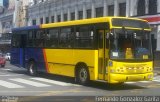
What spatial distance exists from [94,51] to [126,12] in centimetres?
2206

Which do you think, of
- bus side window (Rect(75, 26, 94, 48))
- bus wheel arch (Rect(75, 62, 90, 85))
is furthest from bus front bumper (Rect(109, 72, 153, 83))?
bus side window (Rect(75, 26, 94, 48))

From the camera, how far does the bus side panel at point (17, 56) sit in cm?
2647

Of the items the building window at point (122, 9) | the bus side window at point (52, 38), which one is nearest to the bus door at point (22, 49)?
the bus side window at point (52, 38)

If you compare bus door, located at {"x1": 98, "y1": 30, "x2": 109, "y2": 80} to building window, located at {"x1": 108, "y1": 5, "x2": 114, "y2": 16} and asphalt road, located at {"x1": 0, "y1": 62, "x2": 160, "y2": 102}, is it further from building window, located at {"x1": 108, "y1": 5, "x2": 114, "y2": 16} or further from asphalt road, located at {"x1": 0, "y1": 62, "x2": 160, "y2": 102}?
building window, located at {"x1": 108, "y1": 5, "x2": 114, "y2": 16}

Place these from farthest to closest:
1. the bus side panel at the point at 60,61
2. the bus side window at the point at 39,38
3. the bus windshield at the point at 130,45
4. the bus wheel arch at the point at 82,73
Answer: the bus side window at the point at 39,38 → the bus side panel at the point at 60,61 → the bus wheel arch at the point at 82,73 → the bus windshield at the point at 130,45

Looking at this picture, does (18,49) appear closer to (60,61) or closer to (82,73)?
(60,61)

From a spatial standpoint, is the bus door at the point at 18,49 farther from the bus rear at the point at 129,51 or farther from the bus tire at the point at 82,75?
the bus rear at the point at 129,51

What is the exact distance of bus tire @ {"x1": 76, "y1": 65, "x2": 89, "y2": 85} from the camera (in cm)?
1945

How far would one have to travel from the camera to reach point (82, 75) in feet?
65.2

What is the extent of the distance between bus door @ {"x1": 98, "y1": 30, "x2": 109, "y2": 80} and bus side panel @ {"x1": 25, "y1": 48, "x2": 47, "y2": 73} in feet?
18.7

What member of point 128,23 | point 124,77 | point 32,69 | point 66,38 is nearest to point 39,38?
point 32,69

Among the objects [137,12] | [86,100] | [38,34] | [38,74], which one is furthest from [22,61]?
[137,12]

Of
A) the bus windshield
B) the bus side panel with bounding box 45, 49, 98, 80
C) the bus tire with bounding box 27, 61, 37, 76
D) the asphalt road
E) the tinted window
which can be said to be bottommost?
the asphalt road

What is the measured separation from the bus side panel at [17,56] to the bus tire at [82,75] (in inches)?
276
